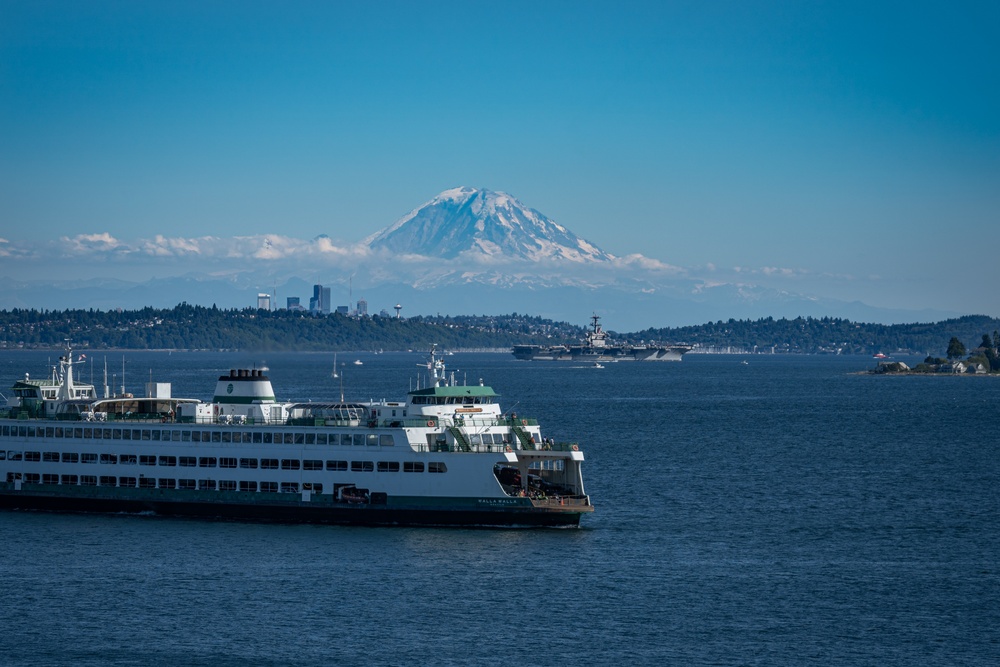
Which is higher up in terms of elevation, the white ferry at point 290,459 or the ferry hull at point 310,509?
the white ferry at point 290,459

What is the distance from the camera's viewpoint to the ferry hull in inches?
2100

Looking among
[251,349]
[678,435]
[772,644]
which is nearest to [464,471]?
[772,644]

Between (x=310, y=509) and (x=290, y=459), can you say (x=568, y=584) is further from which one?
(x=290, y=459)

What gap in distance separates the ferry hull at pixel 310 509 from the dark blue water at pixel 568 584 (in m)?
0.72

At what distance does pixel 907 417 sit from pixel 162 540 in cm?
8565

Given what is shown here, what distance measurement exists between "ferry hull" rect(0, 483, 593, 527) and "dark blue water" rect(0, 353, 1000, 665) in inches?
28.2

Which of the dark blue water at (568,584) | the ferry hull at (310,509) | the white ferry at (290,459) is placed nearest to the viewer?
the dark blue water at (568,584)

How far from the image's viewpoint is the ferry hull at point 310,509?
53344 millimetres

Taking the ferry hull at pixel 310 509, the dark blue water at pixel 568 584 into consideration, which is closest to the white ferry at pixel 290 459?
the ferry hull at pixel 310 509

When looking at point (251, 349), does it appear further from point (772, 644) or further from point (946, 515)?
point (772, 644)

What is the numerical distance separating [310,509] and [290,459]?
86.4 inches

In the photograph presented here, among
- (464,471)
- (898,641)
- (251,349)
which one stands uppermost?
(251,349)

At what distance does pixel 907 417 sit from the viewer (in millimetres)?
123250

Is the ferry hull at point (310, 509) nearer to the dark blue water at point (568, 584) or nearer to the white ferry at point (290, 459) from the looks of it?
the white ferry at point (290, 459)
